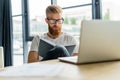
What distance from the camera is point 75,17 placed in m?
3.24

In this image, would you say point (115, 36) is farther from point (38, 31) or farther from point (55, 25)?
point (38, 31)

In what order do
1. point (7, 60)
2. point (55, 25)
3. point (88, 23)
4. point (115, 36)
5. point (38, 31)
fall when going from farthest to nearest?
point (7, 60) → point (38, 31) → point (55, 25) → point (115, 36) → point (88, 23)

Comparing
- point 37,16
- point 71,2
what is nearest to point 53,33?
point 71,2

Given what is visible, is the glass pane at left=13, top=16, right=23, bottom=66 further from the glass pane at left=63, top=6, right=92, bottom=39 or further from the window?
the glass pane at left=63, top=6, right=92, bottom=39

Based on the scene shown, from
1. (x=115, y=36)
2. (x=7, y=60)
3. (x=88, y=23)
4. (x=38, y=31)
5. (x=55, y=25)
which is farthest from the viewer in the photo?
(x=7, y=60)

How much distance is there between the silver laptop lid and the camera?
3.28ft

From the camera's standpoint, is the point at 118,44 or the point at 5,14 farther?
the point at 5,14

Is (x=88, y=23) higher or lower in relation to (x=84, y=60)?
higher

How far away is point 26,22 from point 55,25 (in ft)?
7.02

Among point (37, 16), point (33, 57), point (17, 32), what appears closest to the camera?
point (33, 57)

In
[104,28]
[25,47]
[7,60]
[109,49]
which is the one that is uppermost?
[104,28]

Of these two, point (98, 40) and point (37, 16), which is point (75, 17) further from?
point (98, 40)

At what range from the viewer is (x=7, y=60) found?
4.18 m

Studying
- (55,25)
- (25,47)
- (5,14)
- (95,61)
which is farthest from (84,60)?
(5,14)
